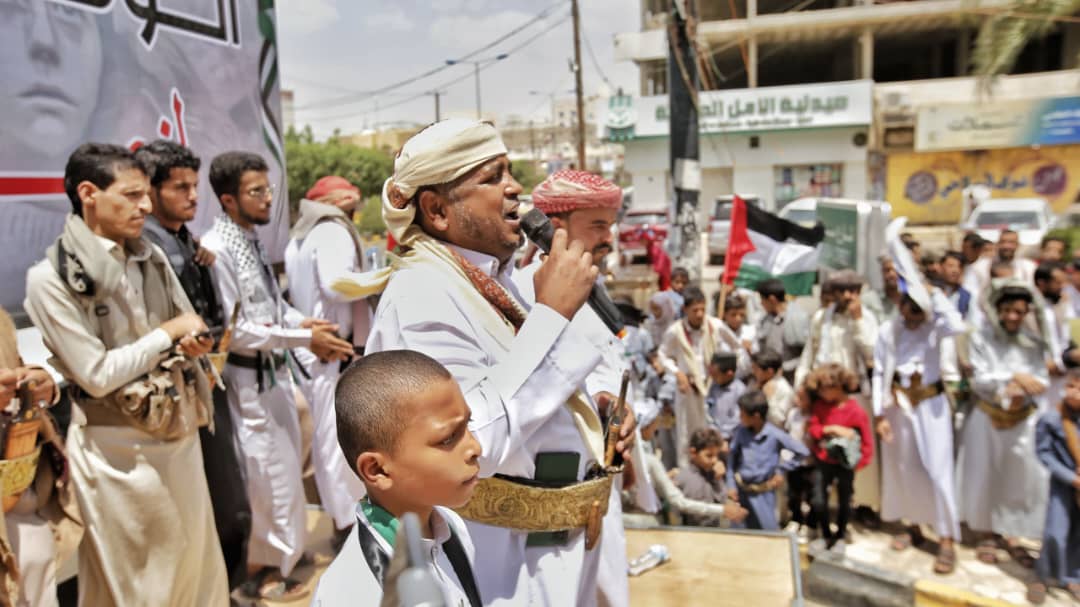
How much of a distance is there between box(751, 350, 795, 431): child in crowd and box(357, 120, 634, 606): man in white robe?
3.67 m

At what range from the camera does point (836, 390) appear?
16.9 ft

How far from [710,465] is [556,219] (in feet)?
8.85

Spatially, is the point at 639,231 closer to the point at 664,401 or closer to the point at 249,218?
the point at 664,401

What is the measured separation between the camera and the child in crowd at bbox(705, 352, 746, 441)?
18.1 feet

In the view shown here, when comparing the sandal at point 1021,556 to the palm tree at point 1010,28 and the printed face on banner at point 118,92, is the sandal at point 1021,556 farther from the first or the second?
the printed face on banner at point 118,92

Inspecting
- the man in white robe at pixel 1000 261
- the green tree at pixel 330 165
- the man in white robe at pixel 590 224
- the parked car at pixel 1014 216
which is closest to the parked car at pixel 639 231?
the parked car at pixel 1014 216

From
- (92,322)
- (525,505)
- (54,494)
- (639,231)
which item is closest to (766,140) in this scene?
(639,231)

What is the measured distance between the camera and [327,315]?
421 cm

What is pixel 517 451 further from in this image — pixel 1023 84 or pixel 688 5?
pixel 1023 84

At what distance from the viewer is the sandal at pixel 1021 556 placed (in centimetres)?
504

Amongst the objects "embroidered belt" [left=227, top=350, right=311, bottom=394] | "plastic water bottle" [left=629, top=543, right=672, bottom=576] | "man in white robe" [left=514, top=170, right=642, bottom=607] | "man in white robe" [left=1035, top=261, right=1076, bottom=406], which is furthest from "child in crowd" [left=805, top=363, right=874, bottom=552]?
"embroidered belt" [left=227, top=350, right=311, bottom=394]

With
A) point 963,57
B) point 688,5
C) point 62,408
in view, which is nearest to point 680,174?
point 688,5

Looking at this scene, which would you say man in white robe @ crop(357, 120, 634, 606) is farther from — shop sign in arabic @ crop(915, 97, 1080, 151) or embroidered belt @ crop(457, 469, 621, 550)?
shop sign in arabic @ crop(915, 97, 1080, 151)

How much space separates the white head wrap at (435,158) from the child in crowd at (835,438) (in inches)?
149
